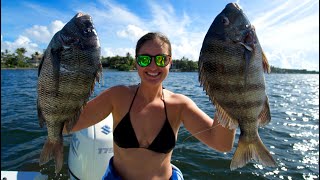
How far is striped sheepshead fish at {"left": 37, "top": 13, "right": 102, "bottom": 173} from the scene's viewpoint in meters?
2.41

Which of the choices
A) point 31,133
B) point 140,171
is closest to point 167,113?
point 140,171

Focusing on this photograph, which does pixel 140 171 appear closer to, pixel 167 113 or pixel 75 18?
pixel 167 113

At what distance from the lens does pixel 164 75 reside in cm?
336

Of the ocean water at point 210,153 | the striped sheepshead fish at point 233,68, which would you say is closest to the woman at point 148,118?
the striped sheepshead fish at point 233,68

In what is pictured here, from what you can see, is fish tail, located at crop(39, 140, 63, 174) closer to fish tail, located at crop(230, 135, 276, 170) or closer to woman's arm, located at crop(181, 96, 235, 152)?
woman's arm, located at crop(181, 96, 235, 152)

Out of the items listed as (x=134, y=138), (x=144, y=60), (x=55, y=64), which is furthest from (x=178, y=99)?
(x=55, y=64)

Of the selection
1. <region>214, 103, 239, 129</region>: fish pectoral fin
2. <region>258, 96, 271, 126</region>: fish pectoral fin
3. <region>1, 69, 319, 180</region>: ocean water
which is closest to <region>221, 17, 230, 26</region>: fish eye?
<region>214, 103, 239, 129</region>: fish pectoral fin

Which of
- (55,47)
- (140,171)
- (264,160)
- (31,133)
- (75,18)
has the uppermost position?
(75,18)

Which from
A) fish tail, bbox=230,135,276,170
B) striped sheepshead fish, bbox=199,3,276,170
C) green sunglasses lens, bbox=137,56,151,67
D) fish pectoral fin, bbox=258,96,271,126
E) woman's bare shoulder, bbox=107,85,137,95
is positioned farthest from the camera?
woman's bare shoulder, bbox=107,85,137,95

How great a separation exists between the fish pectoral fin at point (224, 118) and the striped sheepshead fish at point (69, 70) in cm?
104

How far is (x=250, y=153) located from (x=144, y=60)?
139 centimetres

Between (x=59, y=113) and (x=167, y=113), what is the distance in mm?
1480

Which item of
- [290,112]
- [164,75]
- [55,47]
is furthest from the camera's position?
[290,112]

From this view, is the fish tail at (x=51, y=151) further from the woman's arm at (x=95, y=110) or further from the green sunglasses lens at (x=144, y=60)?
the green sunglasses lens at (x=144, y=60)
